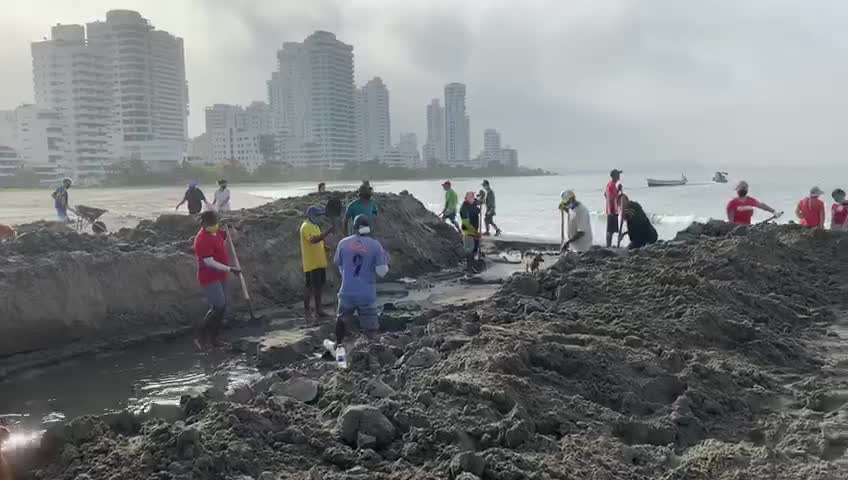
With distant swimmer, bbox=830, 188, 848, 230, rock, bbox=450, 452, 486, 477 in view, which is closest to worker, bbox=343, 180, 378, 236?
rock, bbox=450, 452, 486, 477

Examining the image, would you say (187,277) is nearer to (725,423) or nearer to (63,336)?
(63,336)

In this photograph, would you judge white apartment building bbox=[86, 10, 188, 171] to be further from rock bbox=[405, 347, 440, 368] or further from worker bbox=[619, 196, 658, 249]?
rock bbox=[405, 347, 440, 368]

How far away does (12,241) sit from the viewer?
33.1 ft

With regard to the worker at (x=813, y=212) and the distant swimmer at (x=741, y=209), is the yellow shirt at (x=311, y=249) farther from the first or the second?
the worker at (x=813, y=212)

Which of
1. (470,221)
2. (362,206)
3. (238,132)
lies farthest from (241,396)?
(238,132)

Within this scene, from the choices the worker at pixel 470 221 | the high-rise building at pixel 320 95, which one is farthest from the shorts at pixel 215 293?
the high-rise building at pixel 320 95

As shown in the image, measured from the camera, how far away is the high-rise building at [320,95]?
428ft

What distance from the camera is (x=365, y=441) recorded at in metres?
4.35

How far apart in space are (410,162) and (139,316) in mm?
126541

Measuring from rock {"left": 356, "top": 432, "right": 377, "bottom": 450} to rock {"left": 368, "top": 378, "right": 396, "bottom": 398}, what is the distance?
0.62 metres

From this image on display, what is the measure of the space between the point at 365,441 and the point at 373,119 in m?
156

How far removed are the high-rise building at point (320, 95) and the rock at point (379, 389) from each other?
392 feet

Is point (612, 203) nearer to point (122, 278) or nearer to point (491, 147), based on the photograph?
point (122, 278)

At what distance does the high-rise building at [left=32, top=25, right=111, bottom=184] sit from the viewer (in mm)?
96062
